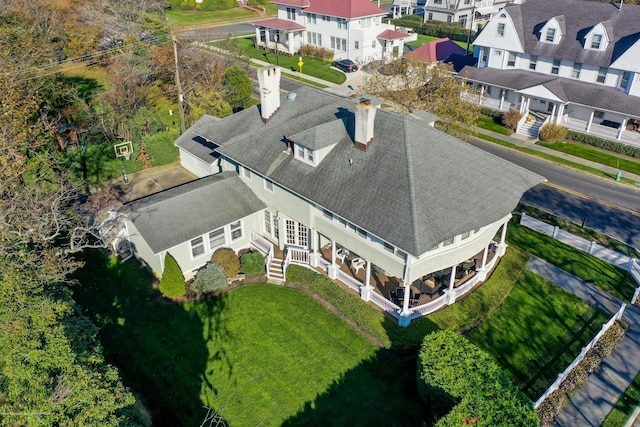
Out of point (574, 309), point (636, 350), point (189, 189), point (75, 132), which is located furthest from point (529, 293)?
point (75, 132)

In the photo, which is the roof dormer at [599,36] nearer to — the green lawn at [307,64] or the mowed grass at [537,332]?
the green lawn at [307,64]

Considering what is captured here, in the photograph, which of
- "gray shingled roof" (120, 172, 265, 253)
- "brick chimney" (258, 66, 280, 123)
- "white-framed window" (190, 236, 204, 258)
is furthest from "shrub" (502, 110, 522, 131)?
"white-framed window" (190, 236, 204, 258)

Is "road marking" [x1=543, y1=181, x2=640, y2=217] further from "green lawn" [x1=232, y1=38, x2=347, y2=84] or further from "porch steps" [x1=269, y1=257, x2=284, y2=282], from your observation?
"green lawn" [x1=232, y1=38, x2=347, y2=84]

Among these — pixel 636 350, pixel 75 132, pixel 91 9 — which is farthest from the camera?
pixel 91 9

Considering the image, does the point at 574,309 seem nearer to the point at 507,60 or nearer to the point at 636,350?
→ the point at 636,350

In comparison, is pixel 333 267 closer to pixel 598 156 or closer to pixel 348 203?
pixel 348 203

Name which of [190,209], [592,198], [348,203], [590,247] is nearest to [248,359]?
[348,203]

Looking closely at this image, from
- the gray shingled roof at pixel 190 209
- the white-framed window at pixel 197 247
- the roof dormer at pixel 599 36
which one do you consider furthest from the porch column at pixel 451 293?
the roof dormer at pixel 599 36
